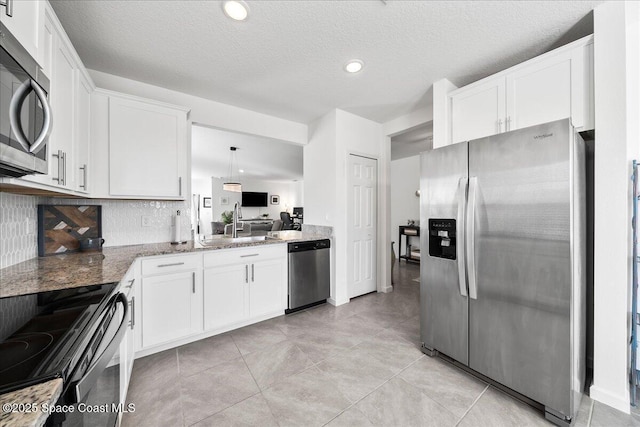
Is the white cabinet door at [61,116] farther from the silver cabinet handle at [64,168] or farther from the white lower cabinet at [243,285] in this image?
the white lower cabinet at [243,285]

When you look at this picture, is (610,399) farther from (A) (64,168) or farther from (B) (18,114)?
(A) (64,168)

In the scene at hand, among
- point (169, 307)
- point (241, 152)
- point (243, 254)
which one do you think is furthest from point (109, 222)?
point (241, 152)

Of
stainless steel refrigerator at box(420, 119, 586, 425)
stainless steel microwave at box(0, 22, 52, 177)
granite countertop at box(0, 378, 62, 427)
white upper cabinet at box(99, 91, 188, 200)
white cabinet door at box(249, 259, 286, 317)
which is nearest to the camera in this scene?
granite countertop at box(0, 378, 62, 427)

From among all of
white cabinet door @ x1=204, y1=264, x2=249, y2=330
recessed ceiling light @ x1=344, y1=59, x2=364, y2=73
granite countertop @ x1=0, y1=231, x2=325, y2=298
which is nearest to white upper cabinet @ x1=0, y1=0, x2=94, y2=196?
granite countertop @ x1=0, y1=231, x2=325, y2=298

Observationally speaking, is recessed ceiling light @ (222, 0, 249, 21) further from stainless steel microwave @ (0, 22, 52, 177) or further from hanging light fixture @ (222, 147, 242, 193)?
hanging light fixture @ (222, 147, 242, 193)

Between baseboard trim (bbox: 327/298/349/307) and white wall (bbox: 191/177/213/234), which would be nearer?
baseboard trim (bbox: 327/298/349/307)

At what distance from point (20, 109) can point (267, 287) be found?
2.29m

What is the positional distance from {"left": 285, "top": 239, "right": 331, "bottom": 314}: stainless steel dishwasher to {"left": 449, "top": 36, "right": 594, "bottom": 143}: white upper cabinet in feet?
6.41

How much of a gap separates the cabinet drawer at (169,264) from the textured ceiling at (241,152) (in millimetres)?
2177

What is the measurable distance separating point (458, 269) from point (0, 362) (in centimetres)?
219

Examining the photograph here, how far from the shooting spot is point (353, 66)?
2262 millimetres

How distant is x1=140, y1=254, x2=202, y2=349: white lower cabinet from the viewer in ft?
6.75

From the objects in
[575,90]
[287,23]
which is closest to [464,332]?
[575,90]

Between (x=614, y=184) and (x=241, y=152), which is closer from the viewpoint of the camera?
(x=614, y=184)
